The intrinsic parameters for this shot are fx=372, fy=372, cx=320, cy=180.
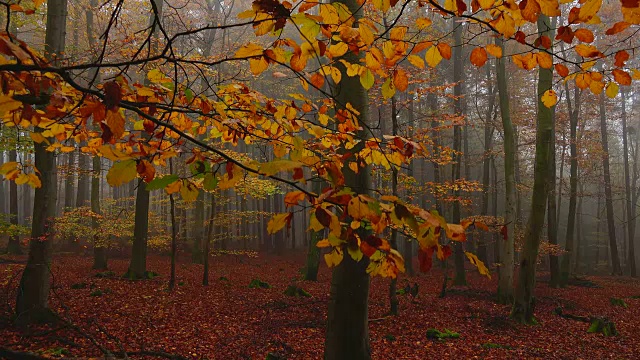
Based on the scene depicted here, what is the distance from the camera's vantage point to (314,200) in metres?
1.22

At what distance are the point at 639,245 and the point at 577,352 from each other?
3783 centimetres

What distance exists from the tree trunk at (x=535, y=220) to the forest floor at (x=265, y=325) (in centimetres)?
46

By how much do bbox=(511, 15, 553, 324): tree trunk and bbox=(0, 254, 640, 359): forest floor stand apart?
46 centimetres

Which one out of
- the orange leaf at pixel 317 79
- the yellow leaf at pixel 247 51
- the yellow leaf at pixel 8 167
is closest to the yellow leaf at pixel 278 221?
the yellow leaf at pixel 247 51

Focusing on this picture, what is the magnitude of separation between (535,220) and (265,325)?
237 inches

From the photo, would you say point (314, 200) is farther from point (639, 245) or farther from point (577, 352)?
point (639, 245)

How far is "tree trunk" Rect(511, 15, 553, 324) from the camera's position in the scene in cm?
789

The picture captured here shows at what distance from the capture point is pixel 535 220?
7891mm

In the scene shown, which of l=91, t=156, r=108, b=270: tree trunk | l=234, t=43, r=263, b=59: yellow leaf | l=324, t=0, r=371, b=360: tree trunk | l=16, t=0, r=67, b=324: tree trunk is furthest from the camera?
l=91, t=156, r=108, b=270: tree trunk

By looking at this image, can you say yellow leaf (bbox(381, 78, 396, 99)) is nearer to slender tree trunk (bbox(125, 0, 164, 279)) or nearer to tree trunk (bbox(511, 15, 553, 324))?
tree trunk (bbox(511, 15, 553, 324))

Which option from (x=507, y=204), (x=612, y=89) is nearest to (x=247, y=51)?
(x=612, y=89)

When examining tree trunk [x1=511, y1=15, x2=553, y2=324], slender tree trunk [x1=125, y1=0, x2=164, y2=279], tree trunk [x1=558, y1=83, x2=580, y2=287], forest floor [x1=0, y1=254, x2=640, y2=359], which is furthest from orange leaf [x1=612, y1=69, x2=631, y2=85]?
tree trunk [x1=558, y1=83, x2=580, y2=287]

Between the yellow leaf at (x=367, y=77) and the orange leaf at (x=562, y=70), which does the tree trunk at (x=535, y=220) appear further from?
the yellow leaf at (x=367, y=77)

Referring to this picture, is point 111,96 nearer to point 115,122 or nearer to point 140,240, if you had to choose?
point 115,122
